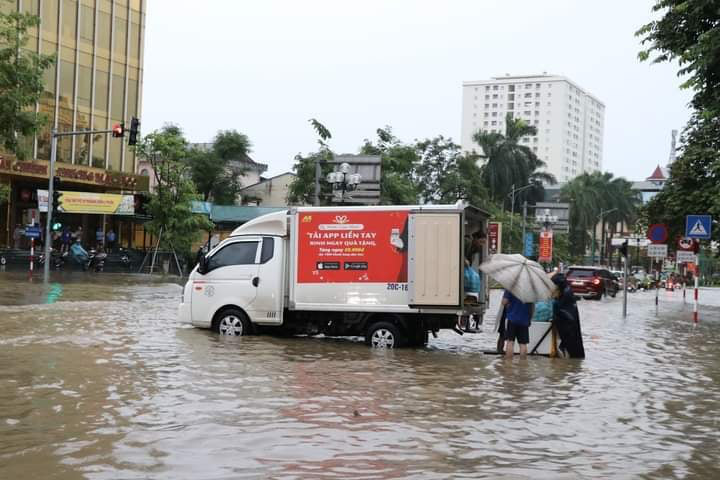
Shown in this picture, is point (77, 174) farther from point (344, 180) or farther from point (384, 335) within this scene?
point (384, 335)

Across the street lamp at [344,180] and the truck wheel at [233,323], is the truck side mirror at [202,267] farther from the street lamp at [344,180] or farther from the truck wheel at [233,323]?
the street lamp at [344,180]

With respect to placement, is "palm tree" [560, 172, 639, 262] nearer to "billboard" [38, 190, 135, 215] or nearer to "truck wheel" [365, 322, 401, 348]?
"billboard" [38, 190, 135, 215]

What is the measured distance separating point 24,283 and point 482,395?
22.7 m

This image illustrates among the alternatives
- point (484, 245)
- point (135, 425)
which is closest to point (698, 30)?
point (484, 245)

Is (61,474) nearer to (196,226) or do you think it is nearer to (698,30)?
(698,30)

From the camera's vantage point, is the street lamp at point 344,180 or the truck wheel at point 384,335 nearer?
the truck wheel at point 384,335

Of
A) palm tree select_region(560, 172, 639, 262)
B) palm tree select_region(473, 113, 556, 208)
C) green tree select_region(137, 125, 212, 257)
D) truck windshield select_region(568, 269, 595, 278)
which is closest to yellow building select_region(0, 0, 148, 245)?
green tree select_region(137, 125, 212, 257)

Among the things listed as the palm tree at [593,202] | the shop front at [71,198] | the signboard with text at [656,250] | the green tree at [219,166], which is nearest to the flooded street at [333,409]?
the signboard with text at [656,250]

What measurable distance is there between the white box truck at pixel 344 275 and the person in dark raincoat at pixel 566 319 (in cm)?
135

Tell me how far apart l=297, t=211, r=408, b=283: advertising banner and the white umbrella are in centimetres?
162

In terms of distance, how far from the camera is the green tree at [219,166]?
205 feet

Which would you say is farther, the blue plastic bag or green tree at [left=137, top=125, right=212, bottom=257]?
green tree at [left=137, top=125, right=212, bottom=257]

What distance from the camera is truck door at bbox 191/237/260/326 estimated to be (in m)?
15.4

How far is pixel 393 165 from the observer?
48.3m
